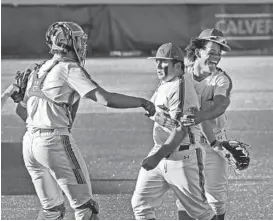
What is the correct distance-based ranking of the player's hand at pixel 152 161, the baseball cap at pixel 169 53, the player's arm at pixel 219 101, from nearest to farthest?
the player's hand at pixel 152 161, the baseball cap at pixel 169 53, the player's arm at pixel 219 101

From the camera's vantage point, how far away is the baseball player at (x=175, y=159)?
655 cm

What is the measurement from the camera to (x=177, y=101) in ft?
21.7

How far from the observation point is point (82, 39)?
22.5 ft

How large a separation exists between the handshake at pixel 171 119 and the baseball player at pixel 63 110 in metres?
0.24

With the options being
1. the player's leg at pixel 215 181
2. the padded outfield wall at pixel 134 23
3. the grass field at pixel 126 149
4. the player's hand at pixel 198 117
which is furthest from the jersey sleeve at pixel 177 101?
the padded outfield wall at pixel 134 23

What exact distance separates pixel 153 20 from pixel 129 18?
943 millimetres

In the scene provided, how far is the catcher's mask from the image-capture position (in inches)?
267

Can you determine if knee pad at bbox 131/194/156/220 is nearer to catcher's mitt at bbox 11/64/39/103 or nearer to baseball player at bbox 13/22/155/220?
baseball player at bbox 13/22/155/220

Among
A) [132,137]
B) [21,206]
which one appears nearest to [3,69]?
[132,137]

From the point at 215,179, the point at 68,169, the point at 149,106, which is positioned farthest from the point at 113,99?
the point at 215,179

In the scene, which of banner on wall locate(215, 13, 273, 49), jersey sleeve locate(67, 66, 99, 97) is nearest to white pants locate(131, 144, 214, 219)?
jersey sleeve locate(67, 66, 99, 97)

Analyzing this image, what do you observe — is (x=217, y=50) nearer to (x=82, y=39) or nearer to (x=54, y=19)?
(x=82, y=39)

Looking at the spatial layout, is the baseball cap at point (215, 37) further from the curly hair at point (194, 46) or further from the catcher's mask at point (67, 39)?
the catcher's mask at point (67, 39)

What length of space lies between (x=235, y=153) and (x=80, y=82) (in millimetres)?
1852
